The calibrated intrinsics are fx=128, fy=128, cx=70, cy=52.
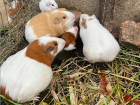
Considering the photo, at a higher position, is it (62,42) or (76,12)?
(76,12)

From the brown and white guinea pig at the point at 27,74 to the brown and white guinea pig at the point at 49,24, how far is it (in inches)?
11.7

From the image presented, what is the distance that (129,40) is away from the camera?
5.12 feet

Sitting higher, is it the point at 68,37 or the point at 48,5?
the point at 48,5

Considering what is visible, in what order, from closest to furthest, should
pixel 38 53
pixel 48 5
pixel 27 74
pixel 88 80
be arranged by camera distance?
pixel 27 74 < pixel 38 53 < pixel 88 80 < pixel 48 5

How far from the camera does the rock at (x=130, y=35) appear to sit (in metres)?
1.56

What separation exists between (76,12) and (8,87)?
4.33ft

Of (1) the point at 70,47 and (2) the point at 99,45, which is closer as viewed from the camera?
(2) the point at 99,45

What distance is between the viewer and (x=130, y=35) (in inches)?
62.4

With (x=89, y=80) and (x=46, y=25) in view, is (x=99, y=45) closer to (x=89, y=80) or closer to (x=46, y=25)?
(x=89, y=80)

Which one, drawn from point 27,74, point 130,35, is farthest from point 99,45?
point 27,74

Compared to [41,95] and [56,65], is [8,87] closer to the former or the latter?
[41,95]

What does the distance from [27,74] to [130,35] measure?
1.28 meters

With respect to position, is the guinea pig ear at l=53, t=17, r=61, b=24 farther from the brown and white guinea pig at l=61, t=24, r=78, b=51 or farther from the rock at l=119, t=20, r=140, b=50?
the rock at l=119, t=20, r=140, b=50

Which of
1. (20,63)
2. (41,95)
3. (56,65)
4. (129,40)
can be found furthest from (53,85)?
(129,40)
